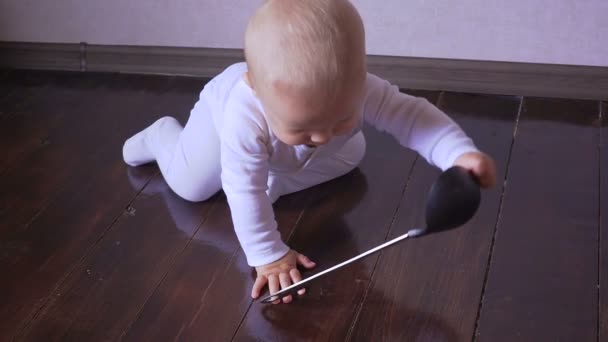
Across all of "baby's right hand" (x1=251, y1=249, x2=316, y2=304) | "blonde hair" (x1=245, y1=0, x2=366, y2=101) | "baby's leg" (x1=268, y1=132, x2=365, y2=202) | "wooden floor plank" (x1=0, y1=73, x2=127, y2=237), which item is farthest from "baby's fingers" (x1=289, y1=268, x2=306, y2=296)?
"wooden floor plank" (x1=0, y1=73, x2=127, y2=237)

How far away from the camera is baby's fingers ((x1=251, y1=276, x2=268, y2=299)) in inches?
37.3

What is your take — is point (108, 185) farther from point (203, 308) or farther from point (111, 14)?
point (111, 14)

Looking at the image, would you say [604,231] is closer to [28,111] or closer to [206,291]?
[206,291]

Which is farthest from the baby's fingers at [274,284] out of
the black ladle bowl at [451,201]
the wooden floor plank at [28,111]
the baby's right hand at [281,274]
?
the wooden floor plank at [28,111]

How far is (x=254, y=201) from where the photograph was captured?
0.95 m

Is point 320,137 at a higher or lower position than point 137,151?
higher

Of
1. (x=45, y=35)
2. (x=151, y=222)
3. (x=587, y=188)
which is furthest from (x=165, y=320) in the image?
(x=45, y=35)

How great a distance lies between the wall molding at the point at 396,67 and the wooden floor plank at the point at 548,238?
66mm

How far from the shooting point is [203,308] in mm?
940

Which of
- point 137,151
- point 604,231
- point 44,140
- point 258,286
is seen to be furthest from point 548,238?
point 44,140

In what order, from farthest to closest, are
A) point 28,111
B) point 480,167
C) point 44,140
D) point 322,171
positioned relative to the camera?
point 28,111
point 44,140
point 322,171
point 480,167

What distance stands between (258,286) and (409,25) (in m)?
0.63

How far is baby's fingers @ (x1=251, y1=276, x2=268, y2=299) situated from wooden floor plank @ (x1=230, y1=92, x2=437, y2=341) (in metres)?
0.02

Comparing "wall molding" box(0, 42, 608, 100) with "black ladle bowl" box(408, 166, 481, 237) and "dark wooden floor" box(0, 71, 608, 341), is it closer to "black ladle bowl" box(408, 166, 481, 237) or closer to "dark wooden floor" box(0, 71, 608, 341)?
"dark wooden floor" box(0, 71, 608, 341)
